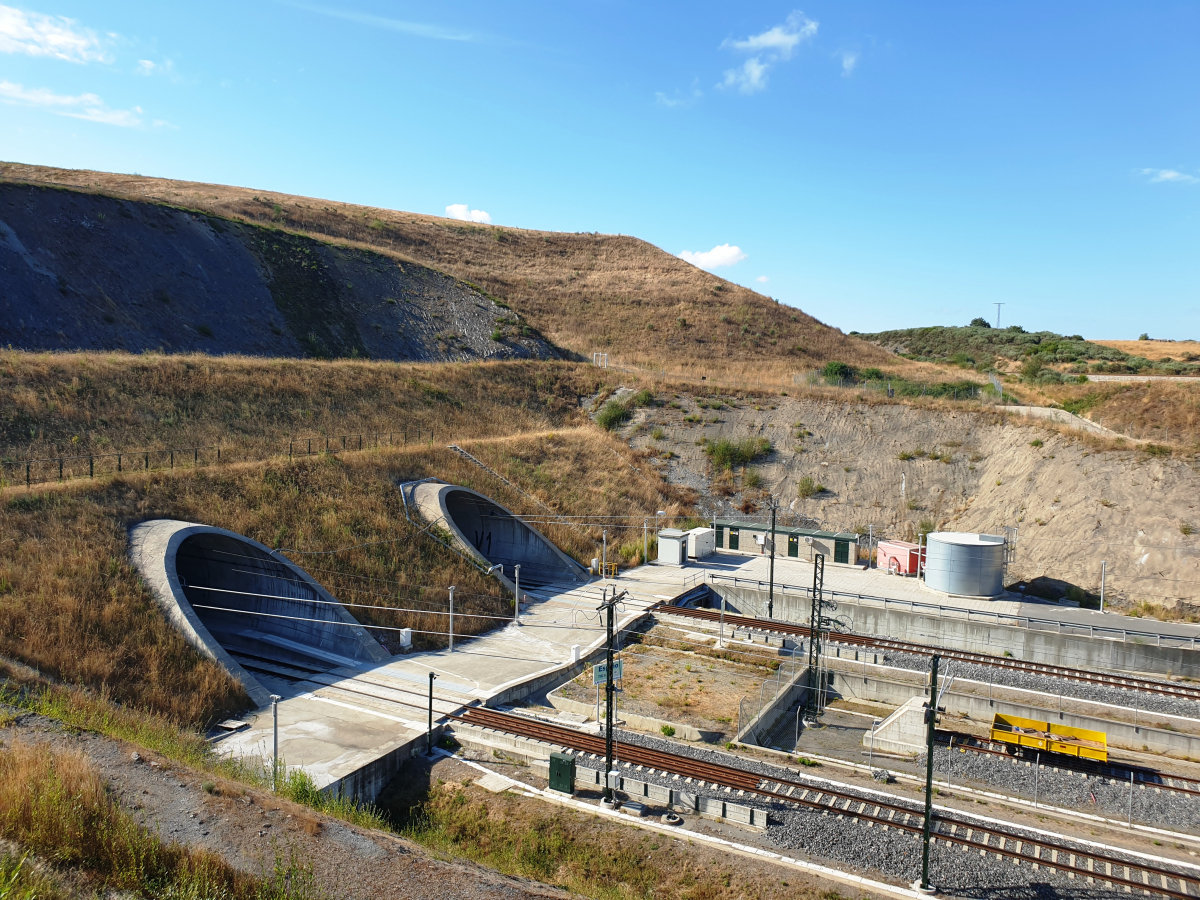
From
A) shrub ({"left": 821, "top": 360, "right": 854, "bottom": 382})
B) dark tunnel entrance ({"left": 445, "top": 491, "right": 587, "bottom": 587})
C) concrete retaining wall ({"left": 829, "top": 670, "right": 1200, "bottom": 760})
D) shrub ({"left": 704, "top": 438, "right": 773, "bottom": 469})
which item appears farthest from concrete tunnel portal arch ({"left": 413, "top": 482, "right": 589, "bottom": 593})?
shrub ({"left": 821, "top": 360, "right": 854, "bottom": 382})

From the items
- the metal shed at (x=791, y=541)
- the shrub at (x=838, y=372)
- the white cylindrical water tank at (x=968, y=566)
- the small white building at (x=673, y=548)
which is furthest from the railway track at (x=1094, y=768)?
the shrub at (x=838, y=372)

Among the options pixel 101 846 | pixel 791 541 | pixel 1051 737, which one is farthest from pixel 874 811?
pixel 791 541

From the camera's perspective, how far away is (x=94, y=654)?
19359 millimetres

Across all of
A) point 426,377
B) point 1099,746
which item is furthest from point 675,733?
point 426,377

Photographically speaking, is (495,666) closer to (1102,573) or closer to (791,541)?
(791,541)

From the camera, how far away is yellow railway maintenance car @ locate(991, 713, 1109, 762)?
21.7 metres

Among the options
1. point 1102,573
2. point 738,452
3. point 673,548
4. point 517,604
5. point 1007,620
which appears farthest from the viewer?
point 738,452

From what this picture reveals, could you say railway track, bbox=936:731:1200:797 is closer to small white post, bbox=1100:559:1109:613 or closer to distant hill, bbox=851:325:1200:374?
small white post, bbox=1100:559:1109:613

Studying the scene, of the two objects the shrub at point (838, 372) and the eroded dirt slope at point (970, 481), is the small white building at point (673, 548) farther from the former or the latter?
the shrub at point (838, 372)

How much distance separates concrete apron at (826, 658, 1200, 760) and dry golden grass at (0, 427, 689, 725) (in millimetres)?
14204

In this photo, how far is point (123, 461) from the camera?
29391 mm

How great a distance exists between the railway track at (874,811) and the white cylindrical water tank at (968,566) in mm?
19035

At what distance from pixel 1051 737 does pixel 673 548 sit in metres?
20.8

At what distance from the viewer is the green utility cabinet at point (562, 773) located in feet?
59.0
